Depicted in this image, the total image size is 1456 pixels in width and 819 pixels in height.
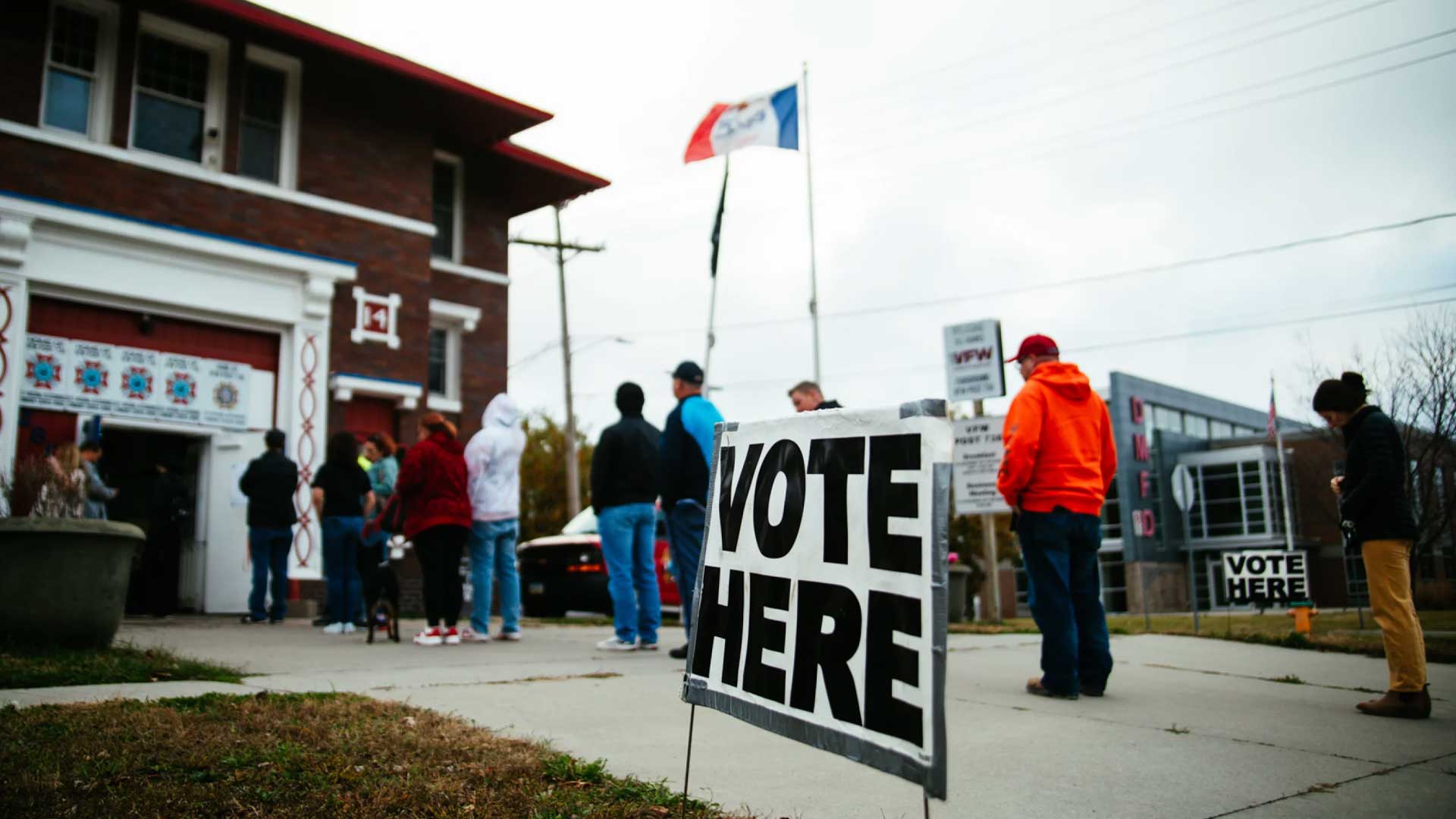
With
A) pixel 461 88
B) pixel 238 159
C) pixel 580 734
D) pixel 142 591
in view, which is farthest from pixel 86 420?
pixel 580 734

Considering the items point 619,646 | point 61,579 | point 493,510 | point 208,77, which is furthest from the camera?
point 208,77

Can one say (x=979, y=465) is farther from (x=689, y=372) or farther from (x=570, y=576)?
(x=689, y=372)

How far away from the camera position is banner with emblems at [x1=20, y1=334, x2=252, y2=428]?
11953 millimetres

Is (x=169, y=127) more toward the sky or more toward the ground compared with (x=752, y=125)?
more toward the ground

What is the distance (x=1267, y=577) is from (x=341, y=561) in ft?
29.5

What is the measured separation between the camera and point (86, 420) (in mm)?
12023

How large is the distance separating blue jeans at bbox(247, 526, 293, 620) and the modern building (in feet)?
125

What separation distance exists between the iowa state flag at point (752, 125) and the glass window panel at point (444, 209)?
4.32 meters

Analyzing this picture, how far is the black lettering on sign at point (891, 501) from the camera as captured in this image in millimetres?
2518

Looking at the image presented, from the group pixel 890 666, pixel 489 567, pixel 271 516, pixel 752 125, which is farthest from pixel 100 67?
pixel 890 666

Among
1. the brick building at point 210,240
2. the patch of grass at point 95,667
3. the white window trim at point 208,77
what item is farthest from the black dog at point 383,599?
the white window trim at point 208,77

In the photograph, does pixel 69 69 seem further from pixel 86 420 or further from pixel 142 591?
pixel 142 591

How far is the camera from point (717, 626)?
3105 mm

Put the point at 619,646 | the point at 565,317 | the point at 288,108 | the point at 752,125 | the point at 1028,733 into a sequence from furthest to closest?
the point at 565,317 → the point at 752,125 → the point at 288,108 → the point at 619,646 → the point at 1028,733
